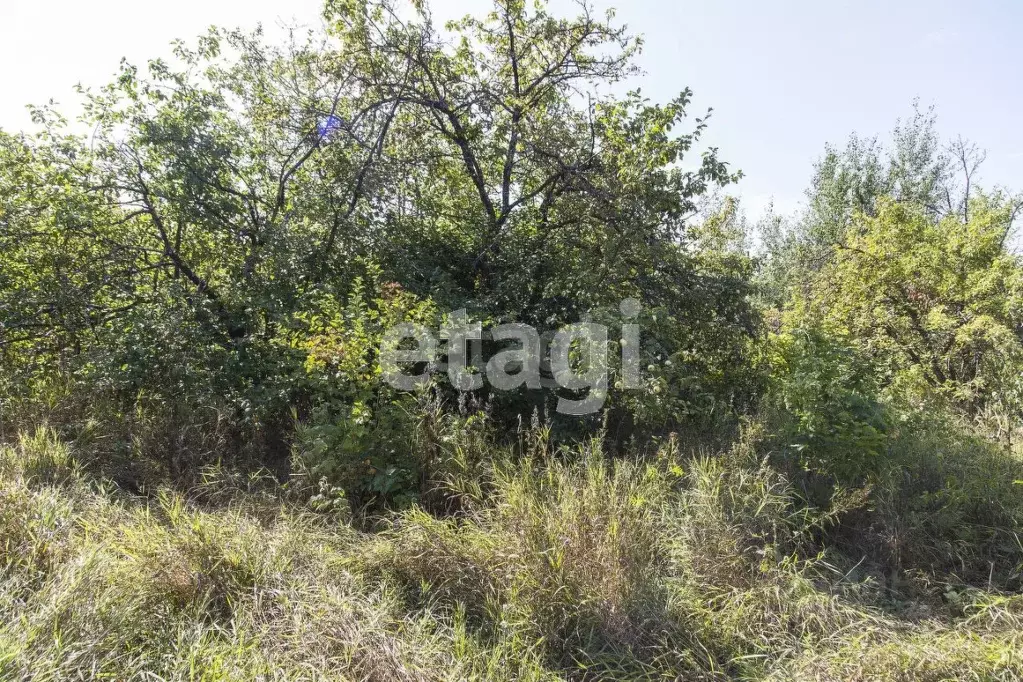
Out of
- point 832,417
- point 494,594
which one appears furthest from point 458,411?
point 832,417

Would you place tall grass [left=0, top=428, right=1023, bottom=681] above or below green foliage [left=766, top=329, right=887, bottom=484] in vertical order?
below

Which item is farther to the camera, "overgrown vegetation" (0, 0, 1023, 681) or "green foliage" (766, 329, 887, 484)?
Answer: "green foliage" (766, 329, 887, 484)

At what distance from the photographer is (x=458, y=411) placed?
4.40 meters

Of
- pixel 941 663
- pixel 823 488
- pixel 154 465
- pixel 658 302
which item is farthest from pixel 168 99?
pixel 941 663

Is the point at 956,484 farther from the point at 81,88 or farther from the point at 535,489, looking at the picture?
the point at 81,88

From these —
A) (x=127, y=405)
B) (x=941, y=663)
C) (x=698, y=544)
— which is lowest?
(x=941, y=663)

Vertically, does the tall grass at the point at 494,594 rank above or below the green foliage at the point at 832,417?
below

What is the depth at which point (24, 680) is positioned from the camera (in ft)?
6.89

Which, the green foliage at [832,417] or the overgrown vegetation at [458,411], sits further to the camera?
the green foliage at [832,417]

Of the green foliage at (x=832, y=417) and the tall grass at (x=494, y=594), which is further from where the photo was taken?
the green foliage at (x=832, y=417)

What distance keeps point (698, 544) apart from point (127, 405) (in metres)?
4.38

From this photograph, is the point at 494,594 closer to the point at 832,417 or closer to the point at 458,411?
the point at 458,411

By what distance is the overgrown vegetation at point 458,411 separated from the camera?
2.58m

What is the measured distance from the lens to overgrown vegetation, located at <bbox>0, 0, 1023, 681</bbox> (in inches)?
102
